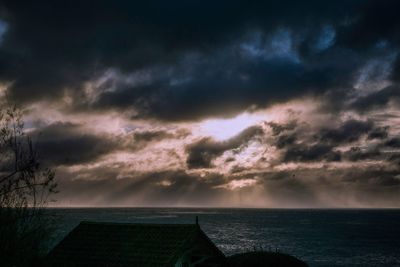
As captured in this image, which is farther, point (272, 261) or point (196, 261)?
point (272, 261)

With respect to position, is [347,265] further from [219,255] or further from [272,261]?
[219,255]

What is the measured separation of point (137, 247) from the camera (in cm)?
2122

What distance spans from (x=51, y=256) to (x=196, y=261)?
289 inches

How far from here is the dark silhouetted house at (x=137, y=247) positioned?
67.3ft

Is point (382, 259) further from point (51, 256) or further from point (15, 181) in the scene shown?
point (15, 181)

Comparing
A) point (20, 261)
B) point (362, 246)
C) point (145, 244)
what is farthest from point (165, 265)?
point (362, 246)

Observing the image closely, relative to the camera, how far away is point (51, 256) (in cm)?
2205

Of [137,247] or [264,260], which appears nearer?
[137,247]

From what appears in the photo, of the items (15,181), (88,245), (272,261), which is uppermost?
(15,181)

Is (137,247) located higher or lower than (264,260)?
higher

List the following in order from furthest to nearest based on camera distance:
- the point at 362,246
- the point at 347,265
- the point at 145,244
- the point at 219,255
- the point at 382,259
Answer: the point at 362,246 → the point at 382,259 → the point at 347,265 → the point at 219,255 → the point at 145,244

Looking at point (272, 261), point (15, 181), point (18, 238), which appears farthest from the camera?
point (272, 261)

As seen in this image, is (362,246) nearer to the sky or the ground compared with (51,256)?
nearer to the ground

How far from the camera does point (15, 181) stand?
36.2 feet
